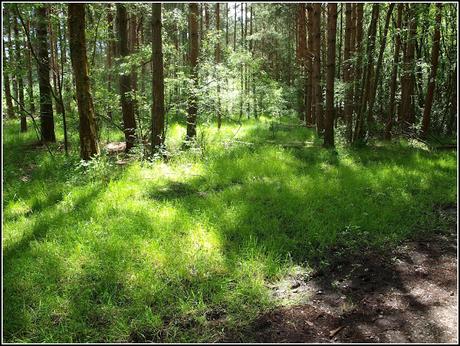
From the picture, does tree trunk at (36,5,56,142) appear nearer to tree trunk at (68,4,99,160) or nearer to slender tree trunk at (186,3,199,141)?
tree trunk at (68,4,99,160)

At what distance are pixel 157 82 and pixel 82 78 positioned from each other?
1798mm

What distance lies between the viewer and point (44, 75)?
420 inches

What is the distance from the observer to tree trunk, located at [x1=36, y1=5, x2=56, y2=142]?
10.5m

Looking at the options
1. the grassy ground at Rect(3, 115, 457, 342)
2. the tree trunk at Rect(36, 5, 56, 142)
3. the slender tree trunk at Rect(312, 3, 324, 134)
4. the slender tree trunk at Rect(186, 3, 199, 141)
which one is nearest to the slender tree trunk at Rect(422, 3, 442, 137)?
Answer: the slender tree trunk at Rect(312, 3, 324, 134)

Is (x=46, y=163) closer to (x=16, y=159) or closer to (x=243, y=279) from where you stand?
(x=16, y=159)

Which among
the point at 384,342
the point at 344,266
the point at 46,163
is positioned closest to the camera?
the point at 384,342

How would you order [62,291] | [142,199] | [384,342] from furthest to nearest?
[142,199]
[62,291]
[384,342]

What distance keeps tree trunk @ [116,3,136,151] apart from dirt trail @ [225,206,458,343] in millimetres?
7542

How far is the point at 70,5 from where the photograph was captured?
7.48m

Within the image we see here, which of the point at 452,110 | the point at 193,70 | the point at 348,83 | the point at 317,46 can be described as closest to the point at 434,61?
the point at 348,83

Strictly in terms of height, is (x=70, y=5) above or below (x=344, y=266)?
above

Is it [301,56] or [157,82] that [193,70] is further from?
[301,56]

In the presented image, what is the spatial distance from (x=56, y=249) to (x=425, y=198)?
233 inches

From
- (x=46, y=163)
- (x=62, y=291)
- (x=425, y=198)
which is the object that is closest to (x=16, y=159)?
(x=46, y=163)
